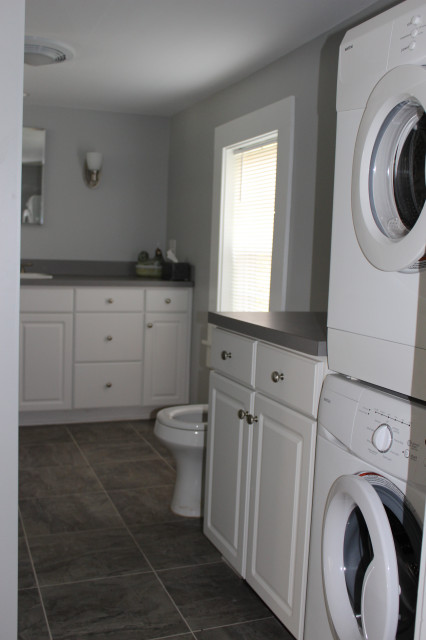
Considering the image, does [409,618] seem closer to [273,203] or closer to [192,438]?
[192,438]

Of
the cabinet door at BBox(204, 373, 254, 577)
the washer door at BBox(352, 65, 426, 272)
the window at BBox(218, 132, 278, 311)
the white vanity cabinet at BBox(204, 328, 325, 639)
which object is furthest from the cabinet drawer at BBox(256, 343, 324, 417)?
the window at BBox(218, 132, 278, 311)

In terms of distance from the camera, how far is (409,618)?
1.38 m

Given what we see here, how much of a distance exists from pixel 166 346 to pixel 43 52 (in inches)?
77.3

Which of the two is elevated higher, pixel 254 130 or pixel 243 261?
pixel 254 130

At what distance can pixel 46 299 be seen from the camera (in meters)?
4.05

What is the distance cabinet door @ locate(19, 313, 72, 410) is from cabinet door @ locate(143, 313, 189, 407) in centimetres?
52

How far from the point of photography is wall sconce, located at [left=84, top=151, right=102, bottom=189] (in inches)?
179

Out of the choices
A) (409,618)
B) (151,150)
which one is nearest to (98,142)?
(151,150)

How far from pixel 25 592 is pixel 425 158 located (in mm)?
1837

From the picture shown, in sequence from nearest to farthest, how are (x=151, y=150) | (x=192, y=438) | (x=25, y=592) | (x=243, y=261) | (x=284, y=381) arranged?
1. (x=284, y=381)
2. (x=25, y=592)
3. (x=192, y=438)
4. (x=243, y=261)
5. (x=151, y=150)

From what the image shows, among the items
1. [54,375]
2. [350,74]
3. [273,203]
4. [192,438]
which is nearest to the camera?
[350,74]

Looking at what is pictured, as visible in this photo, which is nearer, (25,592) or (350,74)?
(350,74)

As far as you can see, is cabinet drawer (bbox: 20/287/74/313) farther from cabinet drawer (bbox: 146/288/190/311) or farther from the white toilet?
the white toilet

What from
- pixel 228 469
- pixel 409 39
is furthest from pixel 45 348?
pixel 409 39
